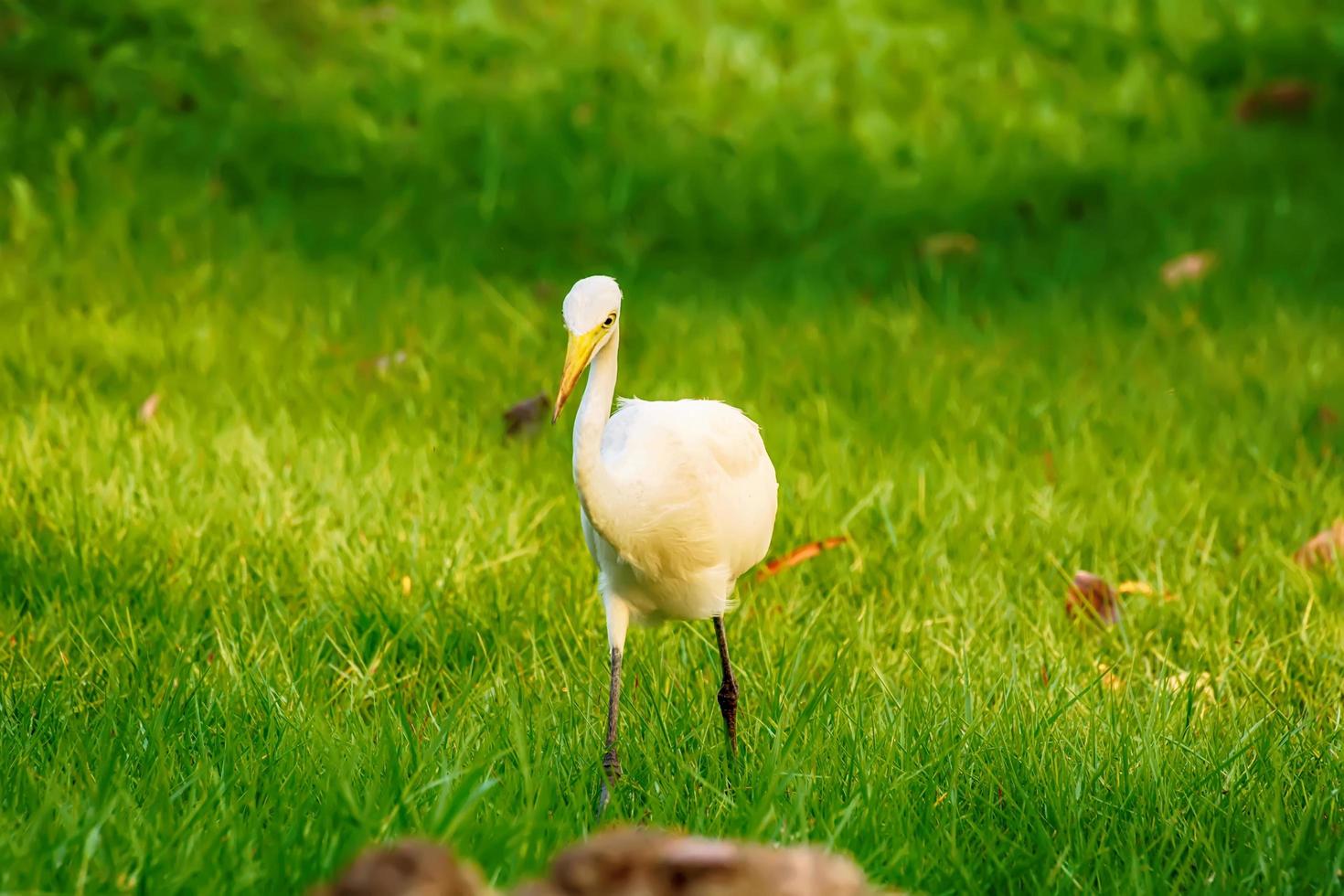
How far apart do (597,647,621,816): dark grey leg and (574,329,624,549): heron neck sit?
0.27 m

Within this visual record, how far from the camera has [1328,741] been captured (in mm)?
2613

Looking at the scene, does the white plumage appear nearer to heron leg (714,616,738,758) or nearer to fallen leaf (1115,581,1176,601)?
heron leg (714,616,738,758)

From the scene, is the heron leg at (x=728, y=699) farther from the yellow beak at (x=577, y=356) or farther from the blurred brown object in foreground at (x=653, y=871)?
the blurred brown object in foreground at (x=653, y=871)

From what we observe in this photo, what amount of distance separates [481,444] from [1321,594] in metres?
2.14

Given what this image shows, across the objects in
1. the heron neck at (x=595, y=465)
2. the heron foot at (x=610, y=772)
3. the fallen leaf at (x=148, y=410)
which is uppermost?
the heron neck at (x=595, y=465)

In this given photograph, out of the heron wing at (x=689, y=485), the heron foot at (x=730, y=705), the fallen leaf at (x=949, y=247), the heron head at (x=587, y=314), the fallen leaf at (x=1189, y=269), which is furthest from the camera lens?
the fallen leaf at (x=949, y=247)

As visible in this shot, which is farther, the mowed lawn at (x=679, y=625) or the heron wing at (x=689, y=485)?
the heron wing at (x=689, y=485)

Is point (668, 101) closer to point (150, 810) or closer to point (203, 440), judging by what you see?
point (203, 440)

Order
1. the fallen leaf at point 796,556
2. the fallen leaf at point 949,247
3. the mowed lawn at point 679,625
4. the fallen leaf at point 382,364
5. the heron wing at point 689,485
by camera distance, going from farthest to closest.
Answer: the fallen leaf at point 949,247
the fallen leaf at point 382,364
the fallen leaf at point 796,556
the heron wing at point 689,485
the mowed lawn at point 679,625

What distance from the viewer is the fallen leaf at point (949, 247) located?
247 inches

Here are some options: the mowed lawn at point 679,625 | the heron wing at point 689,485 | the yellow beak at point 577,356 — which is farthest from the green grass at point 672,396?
the yellow beak at point 577,356

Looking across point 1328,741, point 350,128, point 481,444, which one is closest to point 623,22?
point 350,128

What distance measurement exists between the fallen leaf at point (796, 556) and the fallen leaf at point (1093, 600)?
1.76ft

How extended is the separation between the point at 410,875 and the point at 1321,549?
2.97 m
